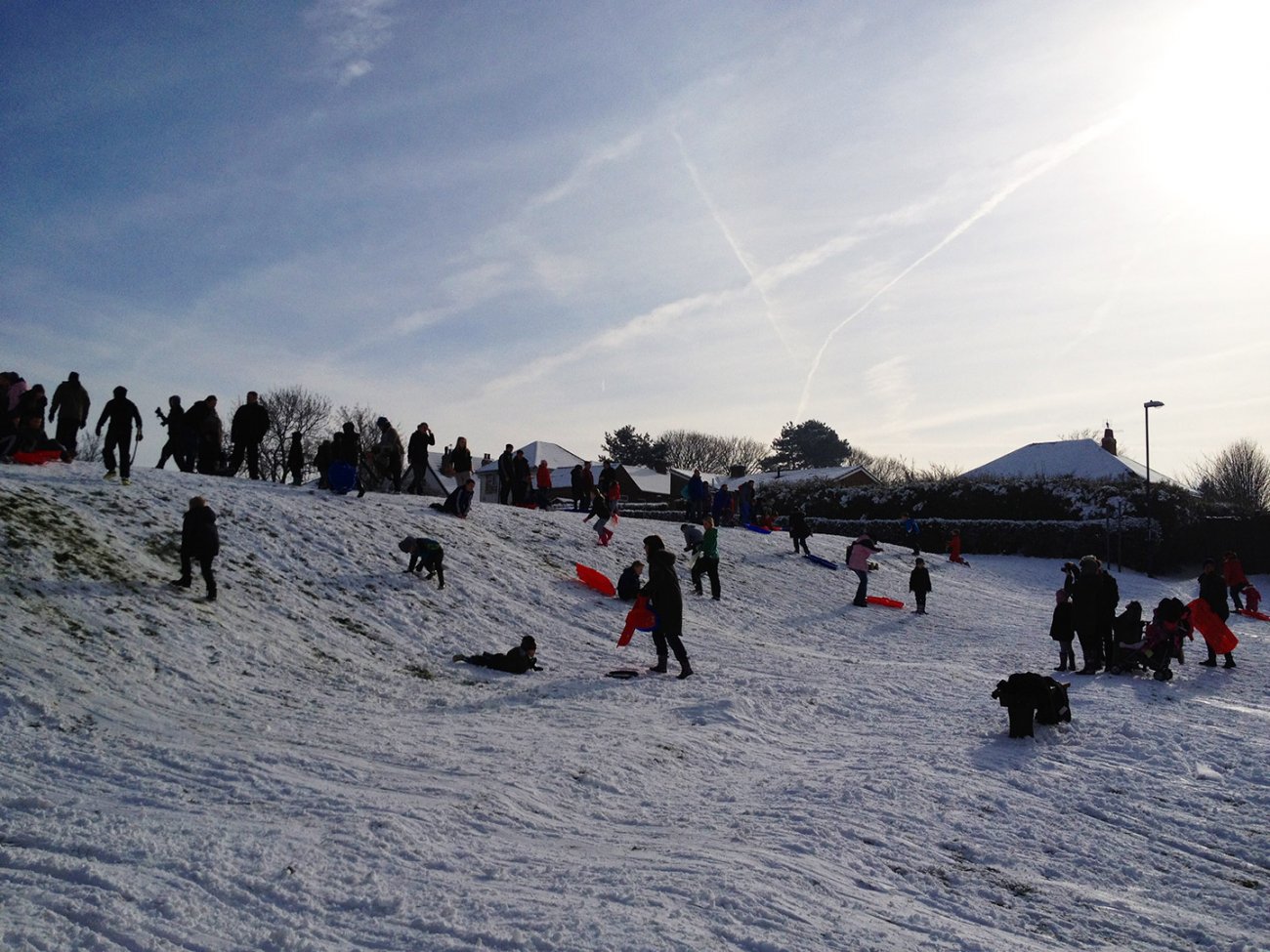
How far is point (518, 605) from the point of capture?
623 inches

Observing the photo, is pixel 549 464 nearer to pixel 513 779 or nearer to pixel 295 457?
pixel 295 457

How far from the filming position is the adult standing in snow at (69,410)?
1608 cm

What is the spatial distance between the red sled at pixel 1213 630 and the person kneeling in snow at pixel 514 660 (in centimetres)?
1077

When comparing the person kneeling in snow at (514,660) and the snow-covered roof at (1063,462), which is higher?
the snow-covered roof at (1063,462)

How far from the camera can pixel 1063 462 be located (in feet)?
160

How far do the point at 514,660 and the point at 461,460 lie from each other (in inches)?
336

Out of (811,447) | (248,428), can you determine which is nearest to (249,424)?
(248,428)

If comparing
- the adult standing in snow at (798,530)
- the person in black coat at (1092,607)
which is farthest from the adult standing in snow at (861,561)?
the person in black coat at (1092,607)

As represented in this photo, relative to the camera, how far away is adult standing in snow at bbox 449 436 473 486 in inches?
786

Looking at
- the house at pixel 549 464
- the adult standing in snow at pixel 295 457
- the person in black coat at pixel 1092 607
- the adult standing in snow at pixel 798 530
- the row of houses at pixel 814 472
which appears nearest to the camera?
the person in black coat at pixel 1092 607

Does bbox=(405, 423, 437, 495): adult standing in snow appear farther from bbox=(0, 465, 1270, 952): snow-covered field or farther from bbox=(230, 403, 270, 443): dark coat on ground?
bbox=(0, 465, 1270, 952): snow-covered field

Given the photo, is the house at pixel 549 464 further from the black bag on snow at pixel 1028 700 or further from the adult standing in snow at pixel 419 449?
the black bag on snow at pixel 1028 700

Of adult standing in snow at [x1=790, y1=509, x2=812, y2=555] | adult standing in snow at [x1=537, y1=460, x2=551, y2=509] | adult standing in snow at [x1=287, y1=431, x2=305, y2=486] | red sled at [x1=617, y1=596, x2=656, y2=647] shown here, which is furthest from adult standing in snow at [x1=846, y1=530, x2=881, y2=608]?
adult standing in snow at [x1=287, y1=431, x2=305, y2=486]

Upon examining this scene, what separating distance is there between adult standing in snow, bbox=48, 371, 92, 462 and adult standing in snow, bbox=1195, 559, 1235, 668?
63.4 ft
